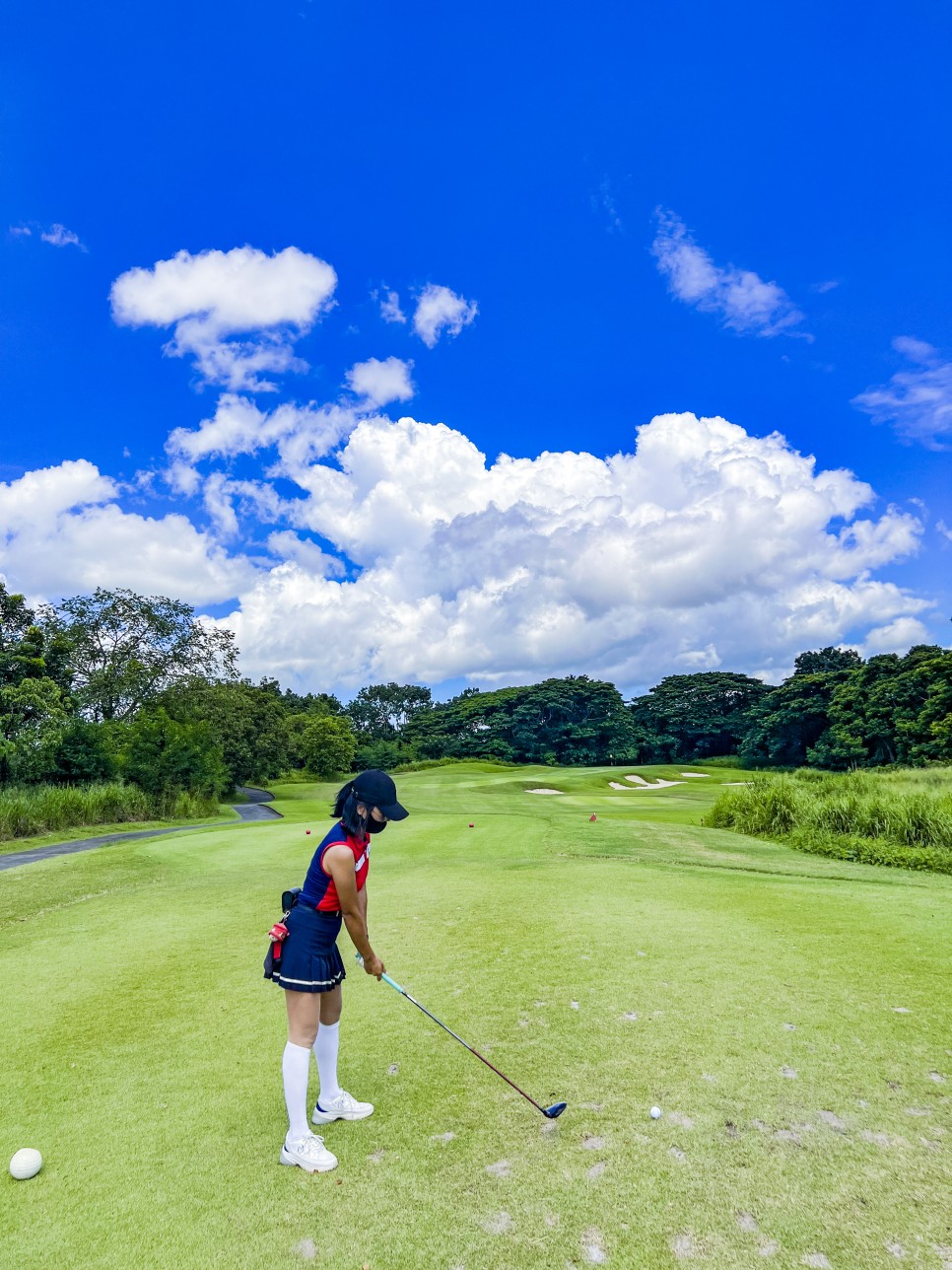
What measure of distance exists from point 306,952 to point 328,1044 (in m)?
0.77

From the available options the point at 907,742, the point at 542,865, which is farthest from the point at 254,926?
the point at 907,742

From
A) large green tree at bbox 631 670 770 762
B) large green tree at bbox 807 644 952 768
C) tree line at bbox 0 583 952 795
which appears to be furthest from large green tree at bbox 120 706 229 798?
large green tree at bbox 631 670 770 762

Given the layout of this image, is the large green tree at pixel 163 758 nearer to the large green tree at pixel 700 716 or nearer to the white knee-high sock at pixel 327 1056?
the white knee-high sock at pixel 327 1056

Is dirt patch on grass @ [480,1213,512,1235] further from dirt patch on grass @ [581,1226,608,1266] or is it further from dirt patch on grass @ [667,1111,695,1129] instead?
dirt patch on grass @ [667,1111,695,1129]

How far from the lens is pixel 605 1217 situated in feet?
11.5

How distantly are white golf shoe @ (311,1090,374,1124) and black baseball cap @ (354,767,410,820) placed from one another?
186 cm

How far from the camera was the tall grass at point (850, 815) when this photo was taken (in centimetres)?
1567

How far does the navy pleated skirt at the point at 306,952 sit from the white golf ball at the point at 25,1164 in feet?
4.91

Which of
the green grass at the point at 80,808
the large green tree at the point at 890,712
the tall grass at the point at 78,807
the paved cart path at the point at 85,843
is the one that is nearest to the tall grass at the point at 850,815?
the paved cart path at the point at 85,843

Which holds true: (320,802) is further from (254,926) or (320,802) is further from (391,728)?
(391,728)

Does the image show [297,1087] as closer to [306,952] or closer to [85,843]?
[306,952]

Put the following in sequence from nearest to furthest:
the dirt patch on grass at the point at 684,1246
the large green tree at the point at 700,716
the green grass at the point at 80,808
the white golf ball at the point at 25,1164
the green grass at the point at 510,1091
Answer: the dirt patch on grass at the point at 684,1246, the green grass at the point at 510,1091, the white golf ball at the point at 25,1164, the green grass at the point at 80,808, the large green tree at the point at 700,716

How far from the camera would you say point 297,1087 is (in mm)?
4254

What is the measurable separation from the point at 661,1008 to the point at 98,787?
27.4 metres
